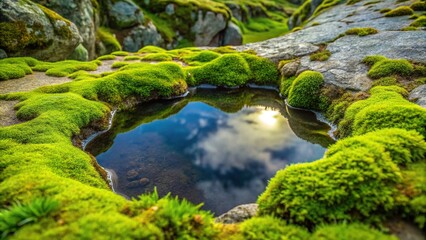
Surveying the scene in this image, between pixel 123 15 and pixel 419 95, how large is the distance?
4043 centimetres

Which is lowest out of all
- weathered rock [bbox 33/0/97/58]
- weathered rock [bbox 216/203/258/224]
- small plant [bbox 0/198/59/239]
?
small plant [bbox 0/198/59/239]

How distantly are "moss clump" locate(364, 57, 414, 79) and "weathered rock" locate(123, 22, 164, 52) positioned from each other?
1408 inches

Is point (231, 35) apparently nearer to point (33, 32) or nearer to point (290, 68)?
point (33, 32)

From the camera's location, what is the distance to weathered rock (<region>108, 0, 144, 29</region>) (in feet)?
138

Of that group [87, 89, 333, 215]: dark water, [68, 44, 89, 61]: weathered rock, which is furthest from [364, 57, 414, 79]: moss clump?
[68, 44, 89, 61]: weathered rock

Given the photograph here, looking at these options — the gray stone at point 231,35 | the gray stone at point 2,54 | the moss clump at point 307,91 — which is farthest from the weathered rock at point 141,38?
the moss clump at point 307,91

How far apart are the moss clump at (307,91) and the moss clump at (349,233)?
1129cm

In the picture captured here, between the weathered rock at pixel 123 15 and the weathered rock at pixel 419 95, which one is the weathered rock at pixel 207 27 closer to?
the weathered rock at pixel 123 15

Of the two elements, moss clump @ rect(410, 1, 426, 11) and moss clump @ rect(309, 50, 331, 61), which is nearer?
moss clump @ rect(309, 50, 331, 61)

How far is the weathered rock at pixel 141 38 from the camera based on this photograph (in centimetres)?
4266

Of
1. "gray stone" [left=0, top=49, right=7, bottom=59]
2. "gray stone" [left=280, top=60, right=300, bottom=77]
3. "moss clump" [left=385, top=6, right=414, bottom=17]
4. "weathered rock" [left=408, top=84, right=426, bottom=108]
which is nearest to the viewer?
"weathered rock" [left=408, top=84, right=426, bottom=108]

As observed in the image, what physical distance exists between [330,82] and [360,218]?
11.6 meters

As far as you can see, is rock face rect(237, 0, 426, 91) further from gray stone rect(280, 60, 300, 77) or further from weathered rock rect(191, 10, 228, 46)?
weathered rock rect(191, 10, 228, 46)

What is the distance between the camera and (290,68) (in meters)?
18.7
